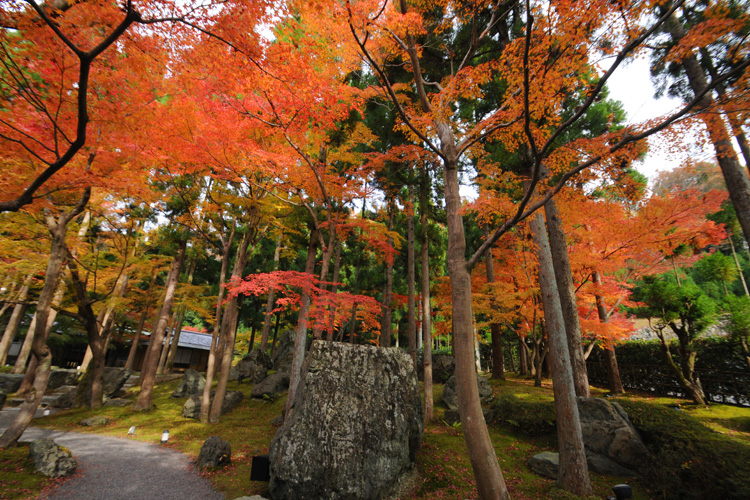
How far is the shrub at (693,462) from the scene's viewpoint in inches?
149

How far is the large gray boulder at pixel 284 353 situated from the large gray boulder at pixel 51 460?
10179 mm

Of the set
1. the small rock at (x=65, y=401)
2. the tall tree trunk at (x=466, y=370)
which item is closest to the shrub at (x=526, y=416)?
the tall tree trunk at (x=466, y=370)

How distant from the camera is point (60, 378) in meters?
15.0

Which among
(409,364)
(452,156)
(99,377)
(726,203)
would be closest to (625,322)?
(409,364)

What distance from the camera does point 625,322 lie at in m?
11.6

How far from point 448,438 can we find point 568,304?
459 cm

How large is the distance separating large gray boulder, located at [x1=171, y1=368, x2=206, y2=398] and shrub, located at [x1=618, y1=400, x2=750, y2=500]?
15.1 m

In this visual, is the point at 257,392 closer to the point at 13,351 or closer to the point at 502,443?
the point at 502,443

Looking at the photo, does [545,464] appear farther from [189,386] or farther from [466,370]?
[189,386]

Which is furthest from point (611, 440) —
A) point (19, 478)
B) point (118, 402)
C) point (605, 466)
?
point (118, 402)

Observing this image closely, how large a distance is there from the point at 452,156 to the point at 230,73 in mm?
4504

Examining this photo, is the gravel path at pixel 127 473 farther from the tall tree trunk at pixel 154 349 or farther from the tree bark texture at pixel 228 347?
the tall tree trunk at pixel 154 349

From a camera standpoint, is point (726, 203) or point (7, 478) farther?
point (726, 203)

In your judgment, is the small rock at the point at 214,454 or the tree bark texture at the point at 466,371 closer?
the tree bark texture at the point at 466,371
